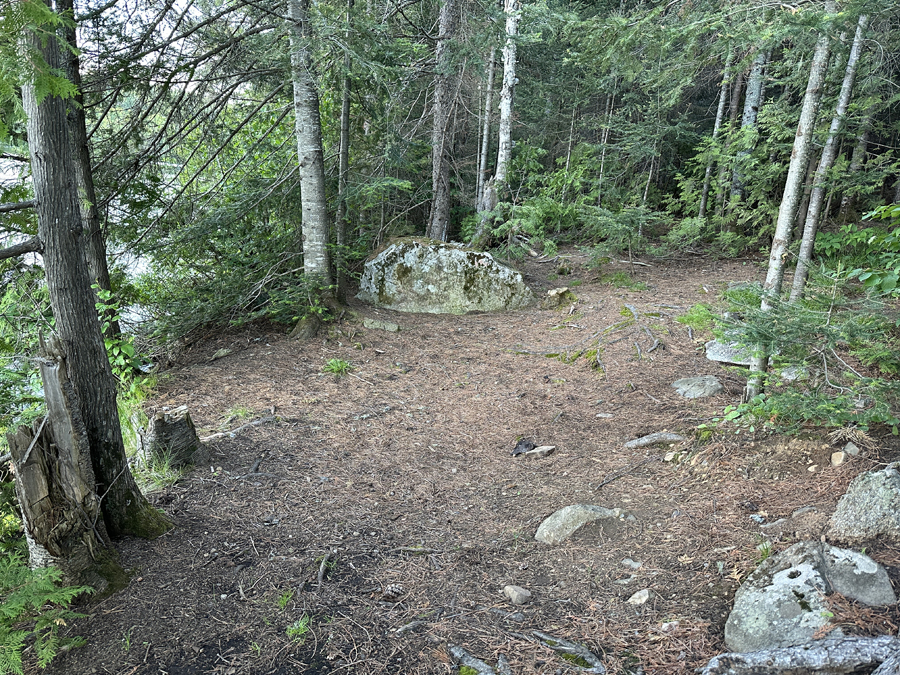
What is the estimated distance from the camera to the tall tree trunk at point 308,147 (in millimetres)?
6625

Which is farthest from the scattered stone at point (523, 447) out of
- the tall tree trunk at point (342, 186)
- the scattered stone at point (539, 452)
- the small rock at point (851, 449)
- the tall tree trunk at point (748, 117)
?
the tall tree trunk at point (748, 117)

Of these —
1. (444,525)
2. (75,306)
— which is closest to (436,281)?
(444,525)

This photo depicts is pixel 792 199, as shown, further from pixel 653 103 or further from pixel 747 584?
pixel 653 103

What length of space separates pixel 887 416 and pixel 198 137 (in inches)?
356

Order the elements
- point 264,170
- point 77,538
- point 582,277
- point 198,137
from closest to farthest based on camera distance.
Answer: point 77,538, point 198,137, point 264,170, point 582,277

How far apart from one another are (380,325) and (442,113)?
5169 mm

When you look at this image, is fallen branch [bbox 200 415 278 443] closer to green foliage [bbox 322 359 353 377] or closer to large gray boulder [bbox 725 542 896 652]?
green foliage [bbox 322 359 353 377]

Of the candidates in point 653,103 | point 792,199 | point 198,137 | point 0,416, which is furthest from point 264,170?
point 653,103

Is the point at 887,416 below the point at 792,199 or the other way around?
below

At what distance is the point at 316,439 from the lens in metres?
5.23

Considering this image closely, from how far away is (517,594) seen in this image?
302 cm

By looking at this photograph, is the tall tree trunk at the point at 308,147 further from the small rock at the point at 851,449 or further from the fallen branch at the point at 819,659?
the fallen branch at the point at 819,659

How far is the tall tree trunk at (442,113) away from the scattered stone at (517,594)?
8656 mm

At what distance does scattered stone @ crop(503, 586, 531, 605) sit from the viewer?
9.80ft
